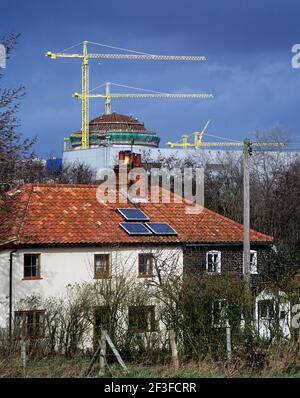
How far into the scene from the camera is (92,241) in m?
29.2

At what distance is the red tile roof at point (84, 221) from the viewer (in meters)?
29.0

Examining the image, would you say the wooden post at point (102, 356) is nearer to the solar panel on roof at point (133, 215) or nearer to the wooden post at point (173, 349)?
the wooden post at point (173, 349)

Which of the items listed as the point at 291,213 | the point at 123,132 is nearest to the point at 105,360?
the point at 291,213

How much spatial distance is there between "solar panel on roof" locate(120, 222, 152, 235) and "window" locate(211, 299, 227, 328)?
12.3 meters

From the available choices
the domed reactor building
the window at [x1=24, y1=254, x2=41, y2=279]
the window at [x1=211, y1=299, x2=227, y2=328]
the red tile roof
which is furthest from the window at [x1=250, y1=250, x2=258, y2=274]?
the domed reactor building

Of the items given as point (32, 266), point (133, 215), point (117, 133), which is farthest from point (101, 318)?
point (117, 133)

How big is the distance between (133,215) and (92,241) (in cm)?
332

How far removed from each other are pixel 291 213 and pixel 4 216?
2884cm

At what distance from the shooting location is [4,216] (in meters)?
25.5

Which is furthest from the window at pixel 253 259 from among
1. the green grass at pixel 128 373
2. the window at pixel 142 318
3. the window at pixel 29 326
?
the green grass at pixel 128 373

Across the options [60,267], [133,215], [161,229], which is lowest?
[60,267]

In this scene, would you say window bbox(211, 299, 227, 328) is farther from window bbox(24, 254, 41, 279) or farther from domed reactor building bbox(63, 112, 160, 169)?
domed reactor building bbox(63, 112, 160, 169)

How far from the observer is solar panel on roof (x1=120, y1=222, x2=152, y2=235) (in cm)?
3053

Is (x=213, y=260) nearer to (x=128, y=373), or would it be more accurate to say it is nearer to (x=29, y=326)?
(x=29, y=326)
